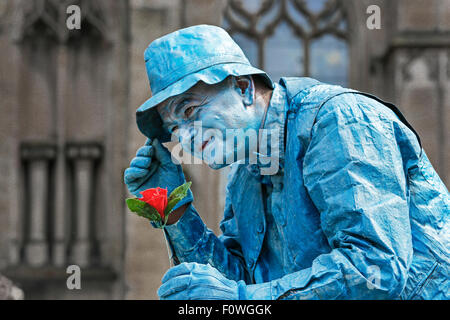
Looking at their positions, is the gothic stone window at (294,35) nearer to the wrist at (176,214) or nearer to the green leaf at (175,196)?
the wrist at (176,214)

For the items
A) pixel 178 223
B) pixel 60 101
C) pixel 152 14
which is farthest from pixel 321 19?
pixel 178 223

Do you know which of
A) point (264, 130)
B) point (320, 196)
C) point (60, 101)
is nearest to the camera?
point (320, 196)

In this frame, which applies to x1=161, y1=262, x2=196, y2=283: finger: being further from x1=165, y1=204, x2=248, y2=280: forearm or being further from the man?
x1=165, y1=204, x2=248, y2=280: forearm

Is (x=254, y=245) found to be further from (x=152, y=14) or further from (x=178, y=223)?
(x=152, y=14)

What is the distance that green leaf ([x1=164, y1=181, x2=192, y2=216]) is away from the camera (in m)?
2.48

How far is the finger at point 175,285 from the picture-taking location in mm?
2182

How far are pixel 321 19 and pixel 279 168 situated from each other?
1015 centimetres

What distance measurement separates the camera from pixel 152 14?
11320 millimetres

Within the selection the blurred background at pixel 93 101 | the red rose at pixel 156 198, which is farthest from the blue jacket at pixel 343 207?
the blurred background at pixel 93 101

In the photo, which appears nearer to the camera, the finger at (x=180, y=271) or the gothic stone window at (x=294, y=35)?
the finger at (x=180, y=271)

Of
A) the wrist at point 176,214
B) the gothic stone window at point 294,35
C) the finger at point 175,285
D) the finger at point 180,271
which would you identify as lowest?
the finger at point 175,285

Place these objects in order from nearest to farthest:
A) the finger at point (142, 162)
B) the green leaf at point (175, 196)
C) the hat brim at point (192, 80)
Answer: the hat brim at point (192, 80) → the green leaf at point (175, 196) → the finger at point (142, 162)

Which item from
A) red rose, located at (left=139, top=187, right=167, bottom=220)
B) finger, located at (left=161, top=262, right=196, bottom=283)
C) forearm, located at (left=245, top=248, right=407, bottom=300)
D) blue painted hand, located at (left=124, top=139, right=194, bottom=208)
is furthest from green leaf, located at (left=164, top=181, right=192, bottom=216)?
forearm, located at (left=245, top=248, right=407, bottom=300)

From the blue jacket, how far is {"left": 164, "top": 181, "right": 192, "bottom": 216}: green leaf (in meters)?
0.20
